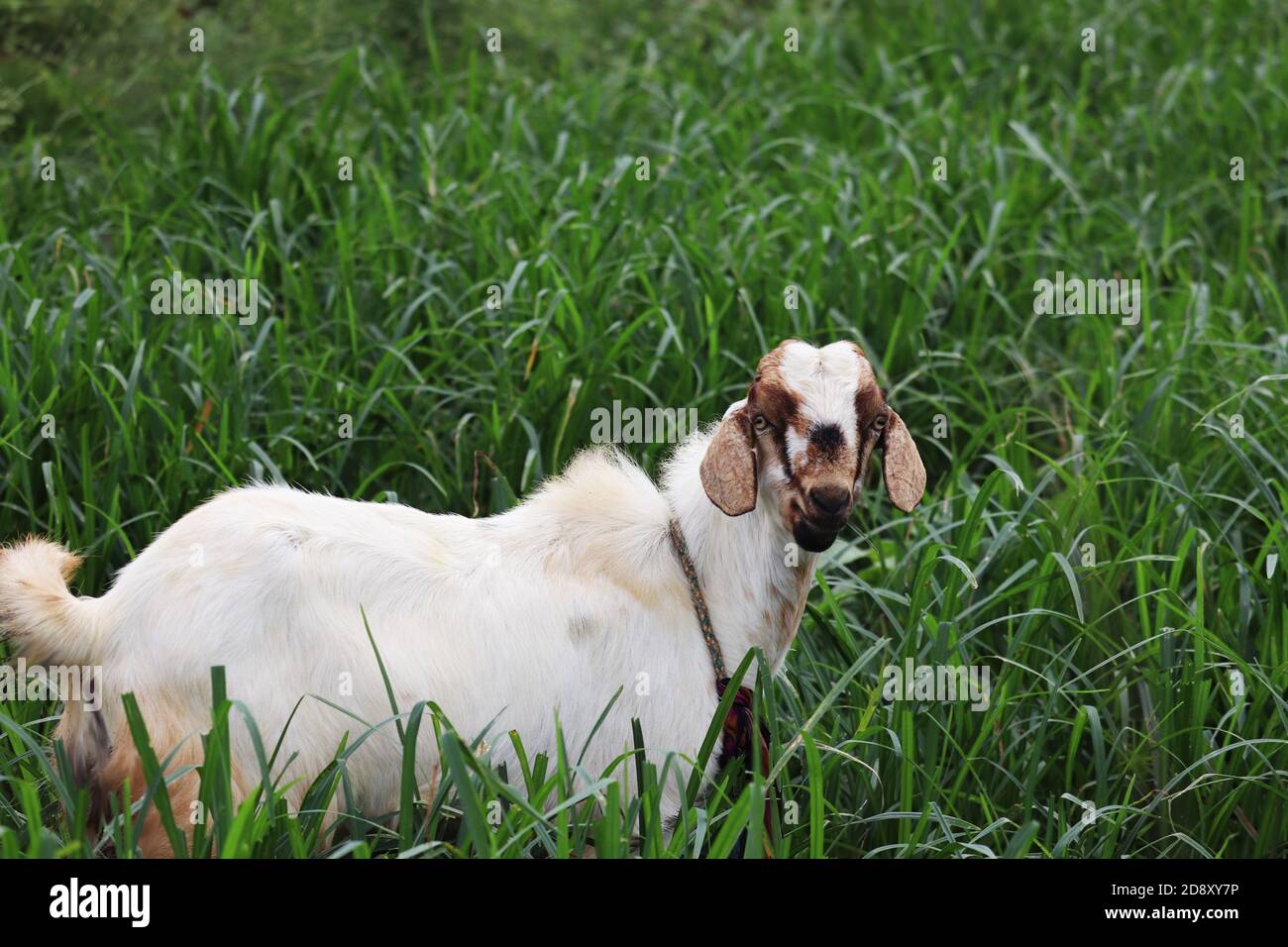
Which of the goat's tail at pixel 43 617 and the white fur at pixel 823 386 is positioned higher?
the white fur at pixel 823 386

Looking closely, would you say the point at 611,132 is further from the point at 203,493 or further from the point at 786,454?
the point at 786,454

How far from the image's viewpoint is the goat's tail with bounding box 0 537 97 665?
311cm

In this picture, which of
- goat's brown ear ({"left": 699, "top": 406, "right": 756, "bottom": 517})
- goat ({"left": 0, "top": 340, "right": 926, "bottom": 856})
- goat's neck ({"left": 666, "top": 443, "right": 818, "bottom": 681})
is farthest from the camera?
goat's neck ({"left": 666, "top": 443, "right": 818, "bottom": 681})

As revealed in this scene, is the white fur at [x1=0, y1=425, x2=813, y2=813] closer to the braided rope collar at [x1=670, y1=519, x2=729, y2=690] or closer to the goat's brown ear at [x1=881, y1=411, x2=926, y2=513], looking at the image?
the braided rope collar at [x1=670, y1=519, x2=729, y2=690]

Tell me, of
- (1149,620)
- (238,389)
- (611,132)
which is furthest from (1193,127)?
(238,389)

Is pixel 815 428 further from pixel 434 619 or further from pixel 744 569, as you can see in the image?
pixel 434 619

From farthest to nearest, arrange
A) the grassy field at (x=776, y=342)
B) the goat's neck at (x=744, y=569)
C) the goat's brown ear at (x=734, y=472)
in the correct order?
→ 1. the grassy field at (x=776, y=342)
2. the goat's neck at (x=744, y=569)
3. the goat's brown ear at (x=734, y=472)

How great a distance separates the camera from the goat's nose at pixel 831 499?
10.2 feet

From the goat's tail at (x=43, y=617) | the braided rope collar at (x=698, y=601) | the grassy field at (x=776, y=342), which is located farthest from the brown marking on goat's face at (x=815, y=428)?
the goat's tail at (x=43, y=617)

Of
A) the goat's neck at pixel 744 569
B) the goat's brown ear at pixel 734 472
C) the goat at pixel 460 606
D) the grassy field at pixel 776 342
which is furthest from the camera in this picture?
the grassy field at pixel 776 342

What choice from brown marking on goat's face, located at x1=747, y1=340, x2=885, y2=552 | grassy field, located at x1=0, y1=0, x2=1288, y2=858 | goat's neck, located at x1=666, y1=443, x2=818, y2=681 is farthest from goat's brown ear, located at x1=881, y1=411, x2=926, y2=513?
grassy field, located at x1=0, y1=0, x2=1288, y2=858

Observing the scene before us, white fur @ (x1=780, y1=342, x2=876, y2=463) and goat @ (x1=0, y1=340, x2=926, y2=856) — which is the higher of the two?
white fur @ (x1=780, y1=342, x2=876, y2=463)

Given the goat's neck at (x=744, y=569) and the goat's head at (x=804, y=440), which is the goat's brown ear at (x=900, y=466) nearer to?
the goat's head at (x=804, y=440)

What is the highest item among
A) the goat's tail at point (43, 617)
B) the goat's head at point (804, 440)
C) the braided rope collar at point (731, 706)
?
the goat's head at point (804, 440)
